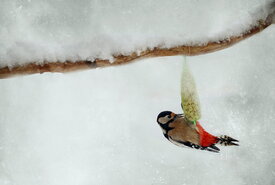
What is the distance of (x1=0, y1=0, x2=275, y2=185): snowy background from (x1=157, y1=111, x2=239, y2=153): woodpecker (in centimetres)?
24

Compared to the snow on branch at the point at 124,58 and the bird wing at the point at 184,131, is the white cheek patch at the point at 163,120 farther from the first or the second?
the snow on branch at the point at 124,58

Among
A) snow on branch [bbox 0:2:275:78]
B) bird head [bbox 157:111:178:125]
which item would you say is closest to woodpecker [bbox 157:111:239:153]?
bird head [bbox 157:111:178:125]

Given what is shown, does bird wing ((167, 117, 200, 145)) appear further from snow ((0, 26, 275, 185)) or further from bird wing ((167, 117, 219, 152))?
snow ((0, 26, 275, 185))

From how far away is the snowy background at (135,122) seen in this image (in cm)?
117

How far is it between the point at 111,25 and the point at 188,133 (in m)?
0.32

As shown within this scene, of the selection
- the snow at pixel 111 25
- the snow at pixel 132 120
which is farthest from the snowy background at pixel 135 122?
the snow at pixel 111 25

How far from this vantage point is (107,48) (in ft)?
2.91

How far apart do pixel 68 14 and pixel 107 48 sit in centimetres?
15

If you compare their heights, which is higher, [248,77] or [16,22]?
[16,22]

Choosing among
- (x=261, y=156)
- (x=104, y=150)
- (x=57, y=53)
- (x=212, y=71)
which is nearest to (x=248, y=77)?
(x=212, y=71)

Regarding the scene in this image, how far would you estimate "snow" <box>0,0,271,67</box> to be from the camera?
2.92 feet

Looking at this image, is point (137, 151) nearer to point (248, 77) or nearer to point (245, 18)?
point (248, 77)

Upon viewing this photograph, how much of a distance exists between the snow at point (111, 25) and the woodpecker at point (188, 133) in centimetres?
18

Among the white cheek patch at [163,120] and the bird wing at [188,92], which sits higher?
the bird wing at [188,92]
